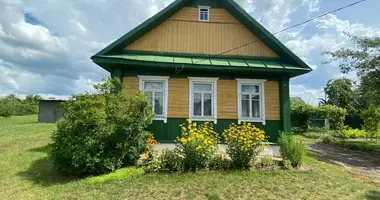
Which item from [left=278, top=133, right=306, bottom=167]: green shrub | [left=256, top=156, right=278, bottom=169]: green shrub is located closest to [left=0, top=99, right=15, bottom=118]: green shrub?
[left=256, top=156, right=278, bottom=169]: green shrub

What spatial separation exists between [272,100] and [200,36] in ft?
12.9

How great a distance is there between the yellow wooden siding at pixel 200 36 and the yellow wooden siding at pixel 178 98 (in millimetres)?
1414

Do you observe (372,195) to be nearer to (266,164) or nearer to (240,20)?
(266,164)

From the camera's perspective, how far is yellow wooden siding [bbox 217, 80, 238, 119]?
934 centimetres

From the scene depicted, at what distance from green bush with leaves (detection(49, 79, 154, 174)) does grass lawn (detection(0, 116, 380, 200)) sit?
1.97 ft

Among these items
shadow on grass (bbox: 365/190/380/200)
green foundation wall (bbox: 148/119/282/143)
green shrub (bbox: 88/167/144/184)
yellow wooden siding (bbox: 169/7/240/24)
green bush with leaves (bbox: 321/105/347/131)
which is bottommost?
shadow on grass (bbox: 365/190/380/200)

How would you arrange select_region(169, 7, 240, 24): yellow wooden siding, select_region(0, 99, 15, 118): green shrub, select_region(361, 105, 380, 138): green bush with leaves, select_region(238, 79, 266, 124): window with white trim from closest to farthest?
select_region(238, 79, 266, 124): window with white trim < select_region(169, 7, 240, 24): yellow wooden siding < select_region(361, 105, 380, 138): green bush with leaves < select_region(0, 99, 15, 118): green shrub

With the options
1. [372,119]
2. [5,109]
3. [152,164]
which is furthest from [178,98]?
[5,109]

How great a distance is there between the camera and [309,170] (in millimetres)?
7613

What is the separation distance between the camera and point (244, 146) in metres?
7.17

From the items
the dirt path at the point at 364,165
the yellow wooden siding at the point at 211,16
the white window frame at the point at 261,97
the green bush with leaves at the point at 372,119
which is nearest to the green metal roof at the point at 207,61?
the white window frame at the point at 261,97

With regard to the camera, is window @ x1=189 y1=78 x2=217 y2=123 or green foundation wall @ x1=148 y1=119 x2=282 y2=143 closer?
green foundation wall @ x1=148 y1=119 x2=282 y2=143

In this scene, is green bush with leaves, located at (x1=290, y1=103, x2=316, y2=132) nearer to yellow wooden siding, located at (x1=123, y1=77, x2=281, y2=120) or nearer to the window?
yellow wooden siding, located at (x1=123, y1=77, x2=281, y2=120)

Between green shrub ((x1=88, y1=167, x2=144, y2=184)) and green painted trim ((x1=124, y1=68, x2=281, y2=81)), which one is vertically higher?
green painted trim ((x1=124, y1=68, x2=281, y2=81))
